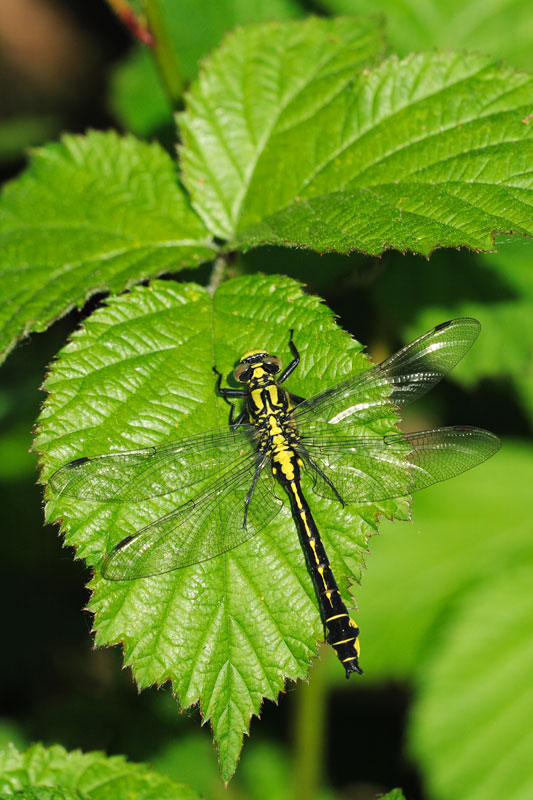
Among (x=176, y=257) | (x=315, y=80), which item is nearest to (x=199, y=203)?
(x=176, y=257)

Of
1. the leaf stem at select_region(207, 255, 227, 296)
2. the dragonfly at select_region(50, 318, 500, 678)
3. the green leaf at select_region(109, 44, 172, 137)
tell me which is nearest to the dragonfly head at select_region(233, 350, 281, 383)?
the dragonfly at select_region(50, 318, 500, 678)

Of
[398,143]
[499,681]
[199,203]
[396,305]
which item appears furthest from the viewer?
[499,681]

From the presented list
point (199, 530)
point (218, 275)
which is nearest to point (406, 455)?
point (199, 530)

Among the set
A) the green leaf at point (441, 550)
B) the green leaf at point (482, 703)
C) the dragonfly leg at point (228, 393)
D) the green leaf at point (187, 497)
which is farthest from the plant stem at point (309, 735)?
the dragonfly leg at point (228, 393)

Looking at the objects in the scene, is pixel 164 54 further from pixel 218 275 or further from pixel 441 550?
pixel 441 550

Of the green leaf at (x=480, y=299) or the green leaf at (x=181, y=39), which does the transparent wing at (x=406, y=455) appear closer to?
the green leaf at (x=480, y=299)

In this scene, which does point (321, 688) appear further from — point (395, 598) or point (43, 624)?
point (43, 624)

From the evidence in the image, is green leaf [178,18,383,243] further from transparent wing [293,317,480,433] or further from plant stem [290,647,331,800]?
plant stem [290,647,331,800]

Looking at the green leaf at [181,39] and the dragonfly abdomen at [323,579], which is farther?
the green leaf at [181,39]
